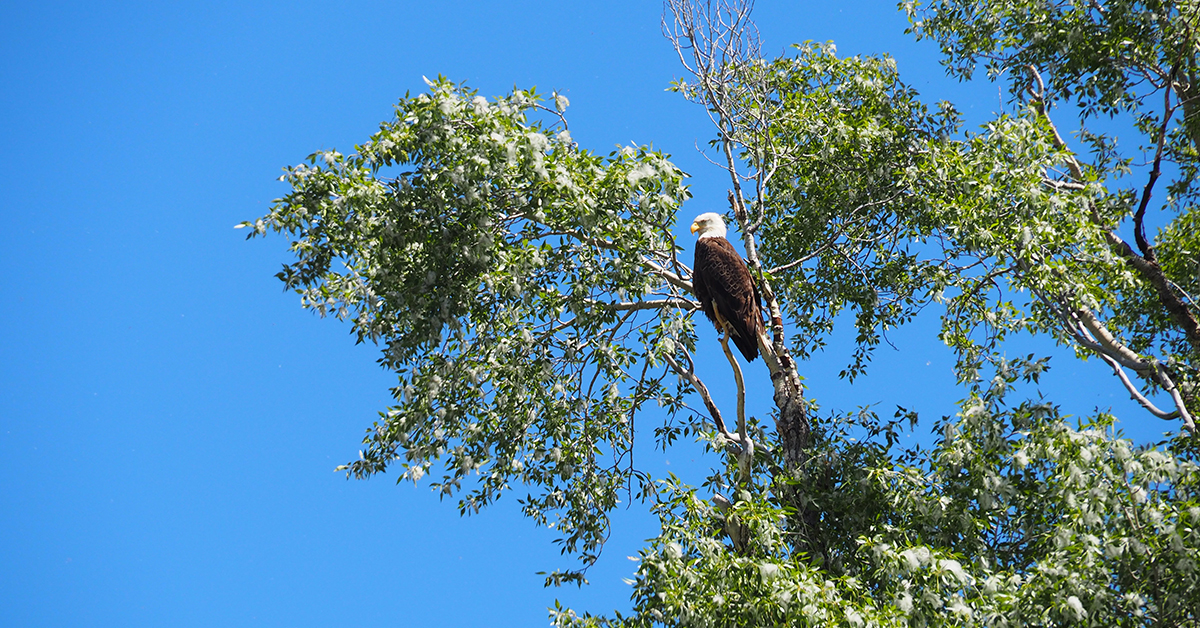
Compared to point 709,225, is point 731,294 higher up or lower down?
lower down

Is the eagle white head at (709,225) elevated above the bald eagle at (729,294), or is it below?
above

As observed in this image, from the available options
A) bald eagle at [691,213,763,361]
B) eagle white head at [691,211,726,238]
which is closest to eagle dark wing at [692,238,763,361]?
bald eagle at [691,213,763,361]

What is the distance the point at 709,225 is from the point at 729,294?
4.21ft

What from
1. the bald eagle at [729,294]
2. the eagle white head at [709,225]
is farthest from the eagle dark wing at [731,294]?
the eagle white head at [709,225]

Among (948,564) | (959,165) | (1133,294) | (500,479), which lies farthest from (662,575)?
(1133,294)

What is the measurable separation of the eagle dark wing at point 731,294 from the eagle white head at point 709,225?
1.87 feet

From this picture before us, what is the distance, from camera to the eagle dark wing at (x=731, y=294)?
23.8 ft

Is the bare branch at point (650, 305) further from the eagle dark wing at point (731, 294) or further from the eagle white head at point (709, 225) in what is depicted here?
the eagle white head at point (709, 225)

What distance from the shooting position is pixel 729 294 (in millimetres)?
7305

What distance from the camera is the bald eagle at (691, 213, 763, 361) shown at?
727 cm

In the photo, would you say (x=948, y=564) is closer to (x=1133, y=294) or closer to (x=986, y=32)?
Answer: (x=1133, y=294)

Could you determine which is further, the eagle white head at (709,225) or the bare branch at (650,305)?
the eagle white head at (709,225)

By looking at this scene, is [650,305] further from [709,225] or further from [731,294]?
[709,225]

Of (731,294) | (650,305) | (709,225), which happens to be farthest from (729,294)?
(709,225)
